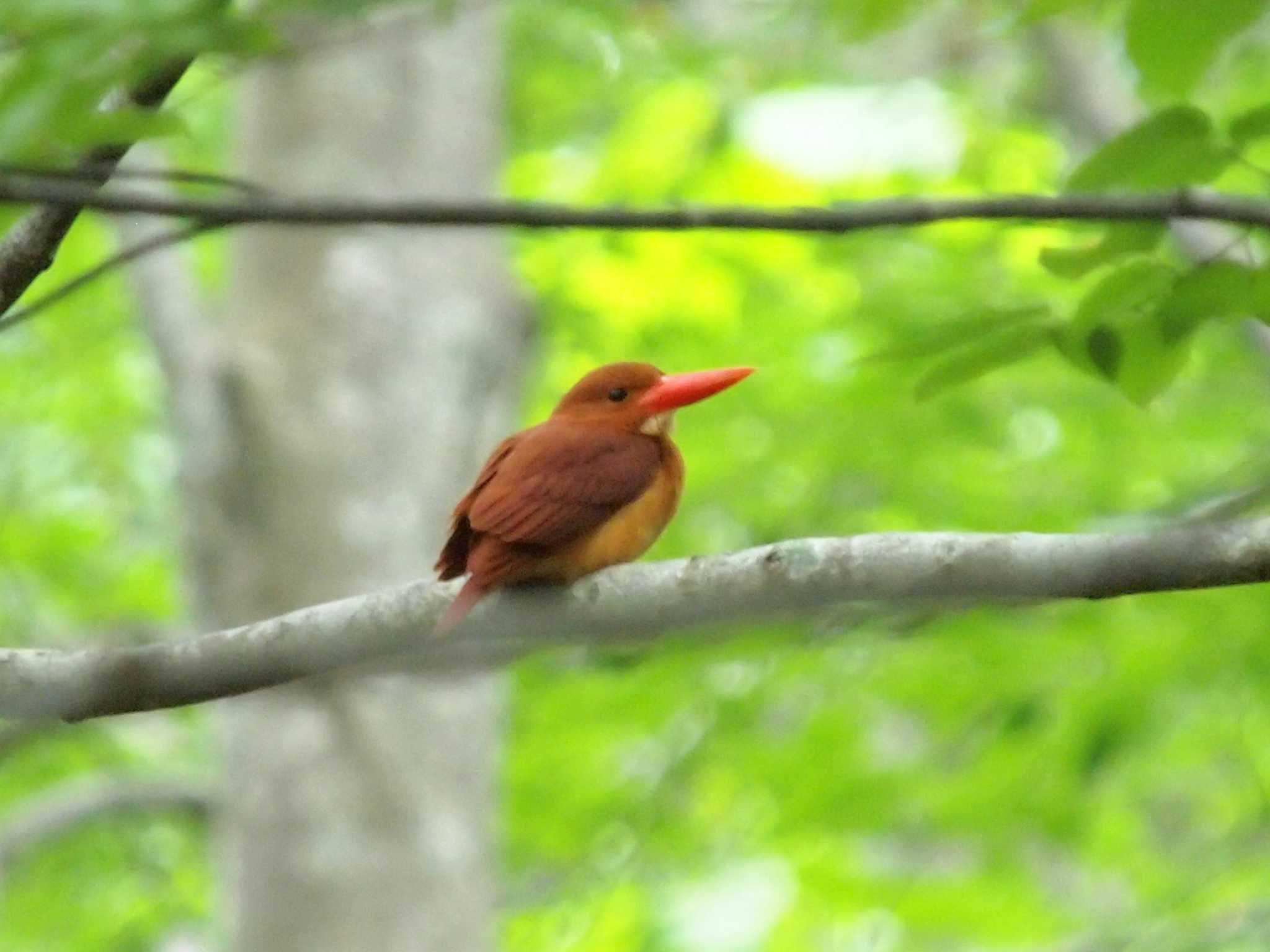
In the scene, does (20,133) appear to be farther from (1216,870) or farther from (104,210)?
(1216,870)

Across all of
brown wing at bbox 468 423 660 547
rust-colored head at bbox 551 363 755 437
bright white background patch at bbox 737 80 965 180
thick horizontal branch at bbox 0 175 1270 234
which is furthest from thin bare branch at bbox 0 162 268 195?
bright white background patch at bbox 737 80 965 180

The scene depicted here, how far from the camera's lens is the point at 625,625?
225 cm

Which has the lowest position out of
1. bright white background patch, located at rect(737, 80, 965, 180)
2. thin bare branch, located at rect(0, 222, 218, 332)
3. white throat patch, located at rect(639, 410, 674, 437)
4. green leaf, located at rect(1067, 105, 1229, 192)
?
bright white background patch, located at rect(737, 80, 965, 180)

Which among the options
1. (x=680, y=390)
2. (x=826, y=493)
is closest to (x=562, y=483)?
(x=680, y=390)

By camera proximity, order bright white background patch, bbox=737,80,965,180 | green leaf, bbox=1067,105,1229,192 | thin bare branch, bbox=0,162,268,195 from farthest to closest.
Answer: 1. bright white background patch, bbox=737,80,965,180
2. green leaf, bbox=1067,105,1229,192
3. thin bare branch, bbox=0,162,268,195

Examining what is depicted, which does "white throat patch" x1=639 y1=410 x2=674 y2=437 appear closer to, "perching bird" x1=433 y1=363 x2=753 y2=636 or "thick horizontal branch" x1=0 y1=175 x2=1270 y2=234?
"perching bird" x1=433 y1=363 x2=753 y2=636

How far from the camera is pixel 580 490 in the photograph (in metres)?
2.86

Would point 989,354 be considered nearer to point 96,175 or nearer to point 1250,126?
point 1250,126

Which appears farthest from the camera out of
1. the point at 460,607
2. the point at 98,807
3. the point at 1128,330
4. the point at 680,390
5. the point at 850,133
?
the point at 850,133

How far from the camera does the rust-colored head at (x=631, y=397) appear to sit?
3.25 metres

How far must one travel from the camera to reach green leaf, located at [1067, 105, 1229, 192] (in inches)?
80.4

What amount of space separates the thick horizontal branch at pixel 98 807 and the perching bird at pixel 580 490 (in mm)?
3445

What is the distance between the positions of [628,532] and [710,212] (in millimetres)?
1267

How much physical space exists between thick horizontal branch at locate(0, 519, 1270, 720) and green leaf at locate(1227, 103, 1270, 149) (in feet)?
1.53
